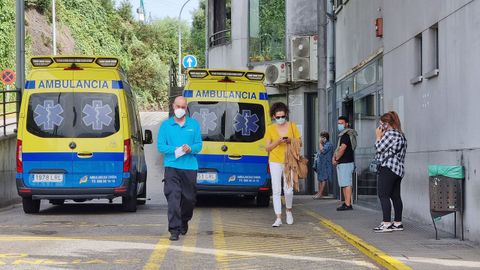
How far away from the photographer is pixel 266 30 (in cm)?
2758

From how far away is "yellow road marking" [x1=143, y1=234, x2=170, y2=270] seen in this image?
29.1ft

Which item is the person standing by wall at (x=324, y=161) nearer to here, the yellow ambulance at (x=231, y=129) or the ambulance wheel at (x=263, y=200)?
the ambulance wheel at (x=263, y=200)

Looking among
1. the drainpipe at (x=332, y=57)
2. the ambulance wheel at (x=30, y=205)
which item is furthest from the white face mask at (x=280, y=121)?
the drainpipe at (x=332, y=57)

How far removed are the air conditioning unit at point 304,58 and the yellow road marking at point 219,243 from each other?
10886 millimetres

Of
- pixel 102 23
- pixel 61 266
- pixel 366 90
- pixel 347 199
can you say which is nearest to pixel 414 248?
pixel 61 266

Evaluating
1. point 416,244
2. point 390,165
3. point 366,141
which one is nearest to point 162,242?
point 416,244

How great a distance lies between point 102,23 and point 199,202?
5458 centimetres

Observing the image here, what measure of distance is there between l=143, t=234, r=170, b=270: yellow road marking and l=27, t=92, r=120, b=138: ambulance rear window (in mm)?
4316

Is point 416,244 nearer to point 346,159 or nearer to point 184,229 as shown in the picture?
point 184,229

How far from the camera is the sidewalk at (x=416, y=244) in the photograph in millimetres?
9188

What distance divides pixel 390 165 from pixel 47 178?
239 inches

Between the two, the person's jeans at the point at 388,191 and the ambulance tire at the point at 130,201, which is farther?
the ambulance tire at the point at 130,201

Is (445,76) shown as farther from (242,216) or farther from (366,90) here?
(366,90)

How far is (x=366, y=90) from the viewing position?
18266mm
